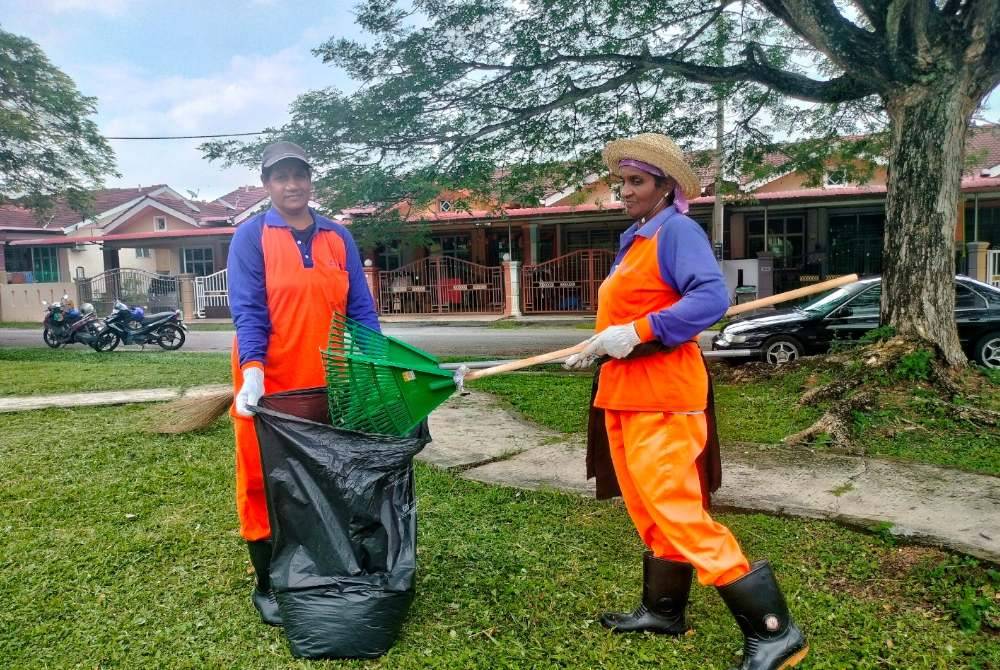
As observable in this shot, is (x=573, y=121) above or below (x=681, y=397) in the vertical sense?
above

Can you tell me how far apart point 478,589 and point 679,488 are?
3.46 feet

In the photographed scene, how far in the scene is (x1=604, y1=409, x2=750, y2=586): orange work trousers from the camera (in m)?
2.21

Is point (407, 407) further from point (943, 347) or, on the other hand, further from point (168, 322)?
point (168, 322)

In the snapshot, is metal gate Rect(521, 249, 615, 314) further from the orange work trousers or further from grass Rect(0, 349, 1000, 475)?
the orange work trousers

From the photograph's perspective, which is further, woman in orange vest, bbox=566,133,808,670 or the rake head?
the rake head

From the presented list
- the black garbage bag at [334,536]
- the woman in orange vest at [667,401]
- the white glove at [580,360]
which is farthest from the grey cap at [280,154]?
the white glove at [580,360]

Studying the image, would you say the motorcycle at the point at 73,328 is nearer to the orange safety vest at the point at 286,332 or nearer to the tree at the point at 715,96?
the tree at the point at 715,96

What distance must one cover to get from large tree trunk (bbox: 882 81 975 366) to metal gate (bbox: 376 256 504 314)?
1474 centimetres

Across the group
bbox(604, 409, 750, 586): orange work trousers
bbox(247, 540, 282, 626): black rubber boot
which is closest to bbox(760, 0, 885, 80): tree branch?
bbox(604, 409, 750, 586): orange work trousers

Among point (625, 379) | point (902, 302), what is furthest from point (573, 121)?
point (625, 379)

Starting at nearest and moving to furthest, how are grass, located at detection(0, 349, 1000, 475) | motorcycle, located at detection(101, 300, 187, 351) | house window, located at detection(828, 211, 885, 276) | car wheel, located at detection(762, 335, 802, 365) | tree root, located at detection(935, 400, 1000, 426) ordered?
grass, located at detection(0, 349, 1000, 475)
tree root, located at detection(935, 400, 1000, 426)
car wheel, located at detection(762, 335, 802, 365)
motorcycle, located at detection(101, 300, 187, 351)
house window, located at detection(828, 211, 885, 276)

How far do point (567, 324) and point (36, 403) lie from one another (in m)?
12.1

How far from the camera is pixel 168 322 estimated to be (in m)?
13.6

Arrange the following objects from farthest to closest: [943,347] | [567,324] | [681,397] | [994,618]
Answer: [567,324] < [943,347] < [994,618] < [681,397]
